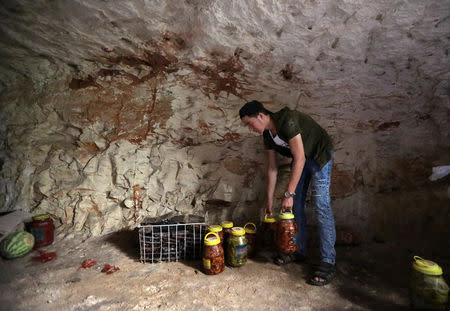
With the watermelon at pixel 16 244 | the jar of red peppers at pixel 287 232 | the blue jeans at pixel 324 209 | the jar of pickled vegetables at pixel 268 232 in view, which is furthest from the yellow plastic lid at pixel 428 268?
the watermelon at pixel 16 244

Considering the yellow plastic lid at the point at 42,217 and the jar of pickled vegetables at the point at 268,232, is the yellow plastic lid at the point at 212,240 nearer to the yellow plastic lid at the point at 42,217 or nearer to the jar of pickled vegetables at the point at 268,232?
the jar of pickled vegetables at the point at 268,232

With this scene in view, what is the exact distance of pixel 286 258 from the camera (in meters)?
2.37

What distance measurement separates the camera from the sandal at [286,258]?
2.35 meters

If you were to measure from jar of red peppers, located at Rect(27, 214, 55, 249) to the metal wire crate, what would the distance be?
46.7 inches

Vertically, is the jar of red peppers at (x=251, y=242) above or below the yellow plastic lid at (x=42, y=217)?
below

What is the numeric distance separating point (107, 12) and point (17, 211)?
244 centimetres

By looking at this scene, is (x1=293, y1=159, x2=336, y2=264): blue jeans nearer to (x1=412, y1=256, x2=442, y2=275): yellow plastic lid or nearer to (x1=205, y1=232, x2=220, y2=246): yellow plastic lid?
(x1=412, y1=256, x2=442, y2=275): yellow plastic lid

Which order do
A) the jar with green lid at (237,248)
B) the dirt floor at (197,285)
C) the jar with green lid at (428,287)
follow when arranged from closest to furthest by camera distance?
the jar with green lid at (428,287) → the dirt floor at (197,285) → the jar with green lid at (237,248)

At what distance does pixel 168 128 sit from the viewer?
312 cm

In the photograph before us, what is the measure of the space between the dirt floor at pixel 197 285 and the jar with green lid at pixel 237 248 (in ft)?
0.24

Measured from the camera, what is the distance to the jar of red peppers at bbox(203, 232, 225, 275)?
2.15 metres

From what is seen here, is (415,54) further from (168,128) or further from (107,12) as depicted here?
(107,12)

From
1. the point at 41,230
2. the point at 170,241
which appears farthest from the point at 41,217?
the point at 170,241

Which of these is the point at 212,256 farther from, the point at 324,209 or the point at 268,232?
the point at 324,209
